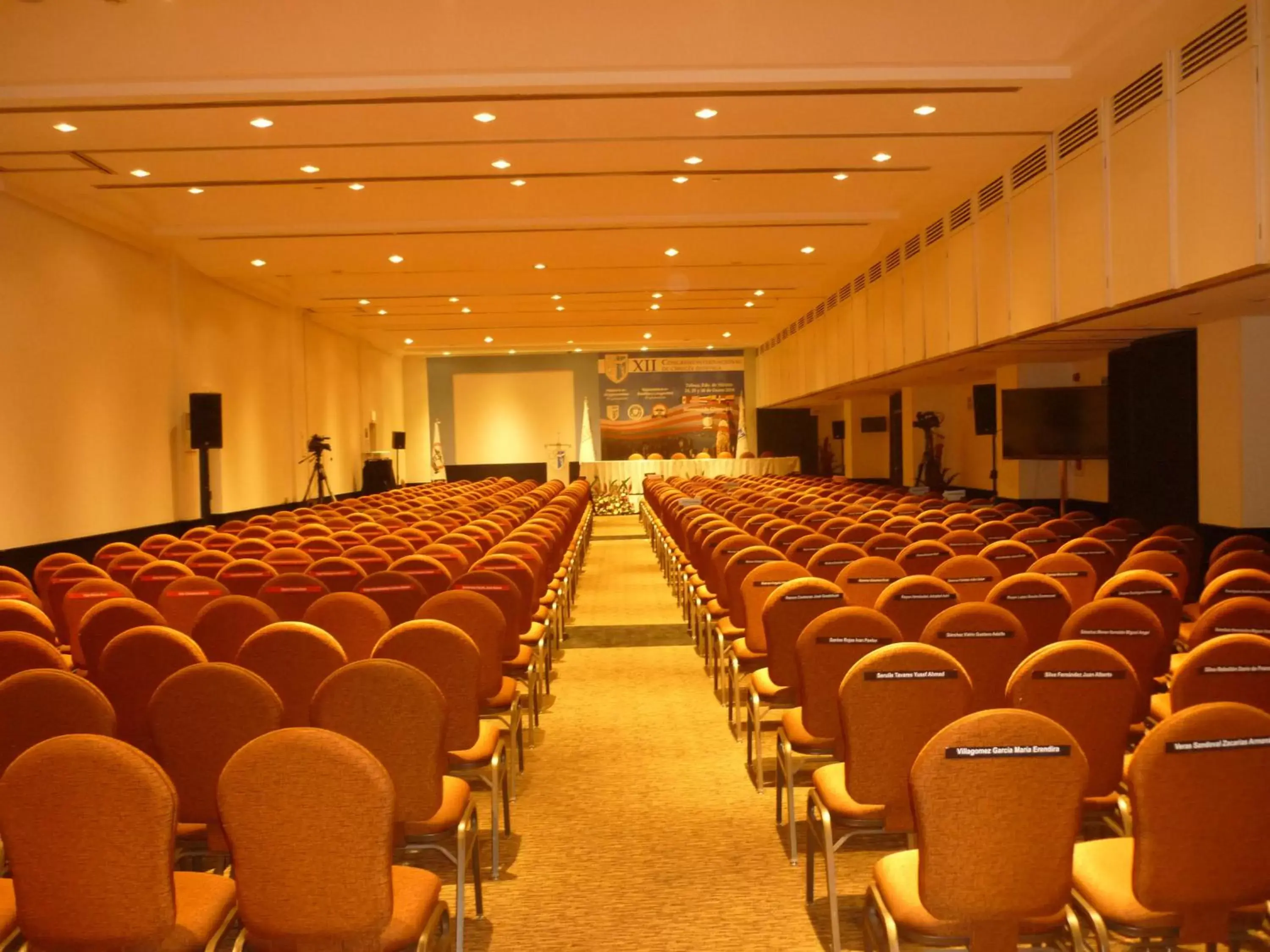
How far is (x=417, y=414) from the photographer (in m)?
36.4

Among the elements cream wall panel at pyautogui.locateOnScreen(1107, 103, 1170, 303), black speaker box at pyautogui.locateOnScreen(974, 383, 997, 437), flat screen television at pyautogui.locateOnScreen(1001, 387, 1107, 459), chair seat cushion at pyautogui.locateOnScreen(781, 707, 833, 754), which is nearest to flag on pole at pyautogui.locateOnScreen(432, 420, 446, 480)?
black speaker box at pyautogui.locateOnScreen(974, 383, 997, 437)

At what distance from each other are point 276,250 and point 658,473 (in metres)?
13.7

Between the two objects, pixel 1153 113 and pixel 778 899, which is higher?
pixel 1153 113

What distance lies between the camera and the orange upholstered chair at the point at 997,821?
280 centimetres

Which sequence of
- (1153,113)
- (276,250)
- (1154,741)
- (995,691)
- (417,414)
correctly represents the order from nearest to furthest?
1. (1154,741)
2. (995,691)
3. (1153,113)
4. (276,250)
5. (417,414)

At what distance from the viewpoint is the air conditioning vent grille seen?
34.4ft

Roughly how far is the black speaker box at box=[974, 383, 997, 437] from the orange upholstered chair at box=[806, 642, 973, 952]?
15203mm

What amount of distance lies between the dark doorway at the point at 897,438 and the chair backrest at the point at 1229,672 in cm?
1960

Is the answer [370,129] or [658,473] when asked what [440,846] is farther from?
[658,473]

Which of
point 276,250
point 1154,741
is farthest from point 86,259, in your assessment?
point 1154,741

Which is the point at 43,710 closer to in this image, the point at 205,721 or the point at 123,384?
the point at 205,721

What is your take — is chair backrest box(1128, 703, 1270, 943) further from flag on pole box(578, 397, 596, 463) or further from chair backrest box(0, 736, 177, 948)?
flag on pole box(578, 397, 596, 463)

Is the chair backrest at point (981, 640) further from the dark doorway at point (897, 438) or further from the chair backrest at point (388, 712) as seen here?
the dark doorway at point (897, 438)

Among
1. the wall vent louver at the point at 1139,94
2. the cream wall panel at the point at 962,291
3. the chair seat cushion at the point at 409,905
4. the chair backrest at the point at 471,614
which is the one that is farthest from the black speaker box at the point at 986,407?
the chair seat cushion at the point at 409,905
